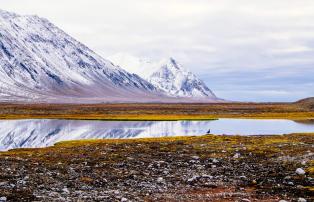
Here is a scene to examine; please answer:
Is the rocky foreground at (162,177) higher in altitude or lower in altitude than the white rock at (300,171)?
lower

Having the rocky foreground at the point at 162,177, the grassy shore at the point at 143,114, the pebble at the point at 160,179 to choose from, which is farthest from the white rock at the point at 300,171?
the grassy shore at the point at 143,114

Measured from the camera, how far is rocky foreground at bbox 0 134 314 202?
1967cm

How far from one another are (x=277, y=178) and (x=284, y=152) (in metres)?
10.9

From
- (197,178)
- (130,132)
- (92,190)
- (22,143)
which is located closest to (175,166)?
(197,178)

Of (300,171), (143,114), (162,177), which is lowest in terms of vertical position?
(162,177)

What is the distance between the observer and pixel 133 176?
24.4 m

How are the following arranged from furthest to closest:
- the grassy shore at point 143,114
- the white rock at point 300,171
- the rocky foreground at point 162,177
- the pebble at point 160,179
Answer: the grassy shore at point 143,114, the white rock at point 300,171, the pebble at point 160,179, the rocky foreground at point 162,177

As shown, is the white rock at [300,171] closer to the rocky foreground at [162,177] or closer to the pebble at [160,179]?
the rocky foreground at [162,177]

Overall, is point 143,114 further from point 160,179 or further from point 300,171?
point 160,179

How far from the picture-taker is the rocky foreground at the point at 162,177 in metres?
19.7

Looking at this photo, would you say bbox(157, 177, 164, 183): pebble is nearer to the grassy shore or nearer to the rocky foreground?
the rocky foreground

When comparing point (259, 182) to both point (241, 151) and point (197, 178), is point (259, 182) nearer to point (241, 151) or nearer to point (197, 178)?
point (197, 178)

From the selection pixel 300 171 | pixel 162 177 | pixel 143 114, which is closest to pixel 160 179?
pixel 162 177

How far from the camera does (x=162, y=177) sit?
24.4 m
